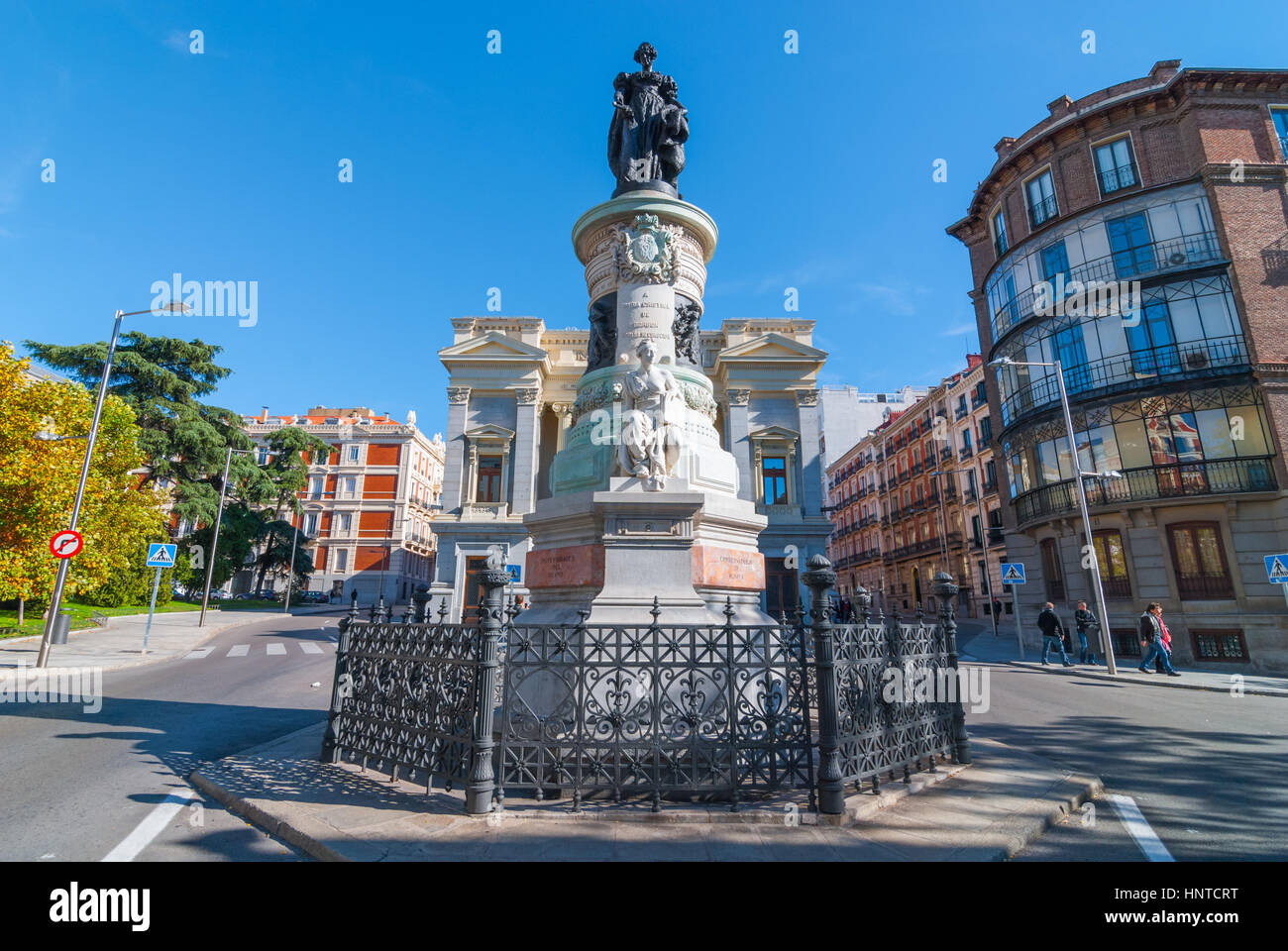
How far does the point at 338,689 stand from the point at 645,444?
4019 mm

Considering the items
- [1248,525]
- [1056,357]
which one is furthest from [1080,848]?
[1056,357]

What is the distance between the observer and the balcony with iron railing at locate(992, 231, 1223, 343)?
67.7 feet

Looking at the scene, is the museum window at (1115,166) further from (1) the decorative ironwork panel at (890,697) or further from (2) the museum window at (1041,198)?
(1) the decorative ironwork panel at (890,697)

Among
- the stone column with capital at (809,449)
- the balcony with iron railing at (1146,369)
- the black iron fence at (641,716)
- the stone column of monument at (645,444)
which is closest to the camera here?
the black iron fence at (641,716)

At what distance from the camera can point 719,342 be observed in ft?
113

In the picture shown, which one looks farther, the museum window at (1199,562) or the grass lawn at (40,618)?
the grass lawn at (40,618)

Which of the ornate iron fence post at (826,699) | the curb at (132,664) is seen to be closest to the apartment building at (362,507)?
the curb at (132,664)

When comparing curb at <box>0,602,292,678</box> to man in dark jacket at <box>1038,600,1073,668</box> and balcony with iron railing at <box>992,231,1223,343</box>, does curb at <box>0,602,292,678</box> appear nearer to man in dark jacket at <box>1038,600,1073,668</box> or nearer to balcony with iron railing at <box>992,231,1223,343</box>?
man in dark jacket at <box>1038,600,1073,668</box>

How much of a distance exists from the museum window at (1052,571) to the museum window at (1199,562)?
11.8ft

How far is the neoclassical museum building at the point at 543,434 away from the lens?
30156 millimetres

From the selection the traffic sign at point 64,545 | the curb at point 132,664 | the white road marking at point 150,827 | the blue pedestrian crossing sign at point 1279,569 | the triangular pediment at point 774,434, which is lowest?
the white road marking at point 150,827

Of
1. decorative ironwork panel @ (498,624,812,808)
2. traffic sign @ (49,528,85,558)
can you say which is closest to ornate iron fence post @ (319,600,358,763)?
decorative ironwork panel @ (498,624,812,808)

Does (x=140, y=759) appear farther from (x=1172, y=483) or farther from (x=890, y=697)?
(x=1172, y=483)

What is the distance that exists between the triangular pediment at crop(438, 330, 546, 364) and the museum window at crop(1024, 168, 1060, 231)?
23701 millimetres
